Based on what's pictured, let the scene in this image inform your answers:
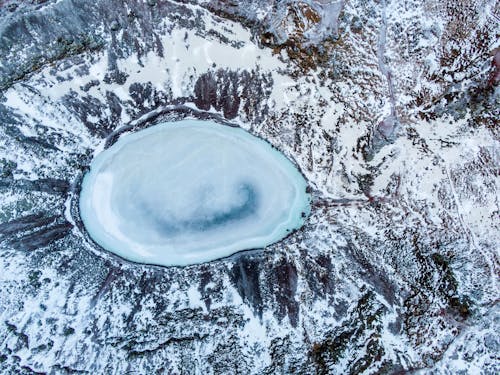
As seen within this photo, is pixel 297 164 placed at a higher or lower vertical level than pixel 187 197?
higher

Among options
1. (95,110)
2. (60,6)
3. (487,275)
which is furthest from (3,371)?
(487,275)

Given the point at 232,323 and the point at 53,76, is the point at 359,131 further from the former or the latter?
the point at 53,76

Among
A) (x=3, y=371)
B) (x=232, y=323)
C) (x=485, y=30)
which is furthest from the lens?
(x=485, y=30)

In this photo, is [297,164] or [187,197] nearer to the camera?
[187,197]

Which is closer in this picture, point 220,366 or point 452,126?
point 220,366

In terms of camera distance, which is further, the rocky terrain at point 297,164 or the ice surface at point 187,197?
the ice surface at point 187,197
